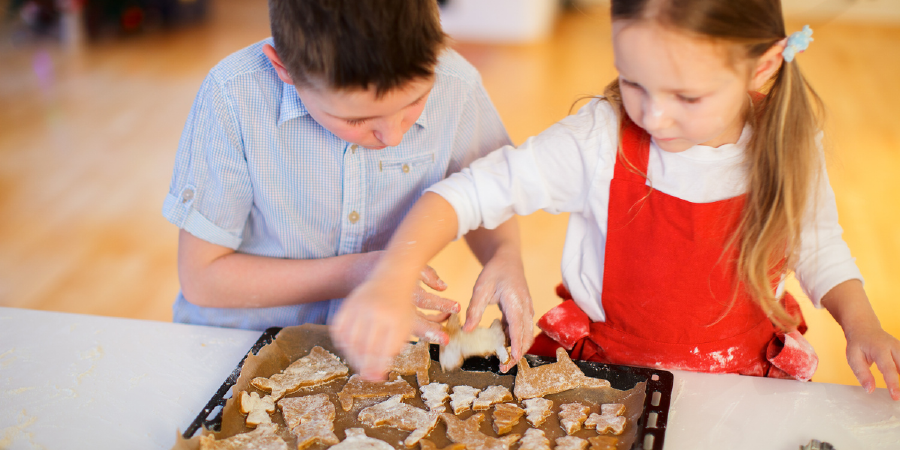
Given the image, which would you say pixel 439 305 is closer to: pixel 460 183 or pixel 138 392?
pixel 460 183

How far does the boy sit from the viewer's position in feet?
2.86

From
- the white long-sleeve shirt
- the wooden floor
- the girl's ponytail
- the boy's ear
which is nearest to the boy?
the boy's ear

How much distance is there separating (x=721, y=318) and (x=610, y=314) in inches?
6.1

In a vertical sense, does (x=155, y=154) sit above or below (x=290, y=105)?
below

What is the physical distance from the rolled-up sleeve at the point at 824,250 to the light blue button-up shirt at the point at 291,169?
48cm

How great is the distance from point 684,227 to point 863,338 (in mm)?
259

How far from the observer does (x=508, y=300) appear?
3.18ft

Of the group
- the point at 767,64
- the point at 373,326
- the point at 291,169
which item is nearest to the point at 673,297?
the point at 767,64

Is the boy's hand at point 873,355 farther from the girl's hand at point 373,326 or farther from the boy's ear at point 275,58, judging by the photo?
the boy's ear at point 275,58

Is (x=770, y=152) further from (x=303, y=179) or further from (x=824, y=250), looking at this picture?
(x=303, y=179)

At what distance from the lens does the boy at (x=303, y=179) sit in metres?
0.87

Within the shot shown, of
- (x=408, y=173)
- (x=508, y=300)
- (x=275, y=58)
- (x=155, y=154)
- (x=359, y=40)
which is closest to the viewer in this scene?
(x=359, y=40)

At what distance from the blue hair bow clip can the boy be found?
0.41 m

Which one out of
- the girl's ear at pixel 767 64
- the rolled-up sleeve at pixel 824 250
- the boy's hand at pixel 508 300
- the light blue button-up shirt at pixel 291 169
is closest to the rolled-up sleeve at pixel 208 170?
the light blue button-up shirt at pixel 291 169
